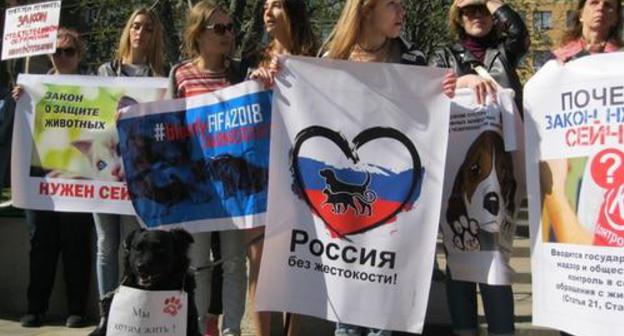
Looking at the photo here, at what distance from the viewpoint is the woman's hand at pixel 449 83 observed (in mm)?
4277

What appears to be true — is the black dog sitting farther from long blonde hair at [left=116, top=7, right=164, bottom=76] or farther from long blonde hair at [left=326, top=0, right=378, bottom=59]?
long blonde hair at [left=116, top=7, right=164, bottom=76]

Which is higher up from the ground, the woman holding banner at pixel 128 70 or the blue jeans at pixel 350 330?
the woman holding banner at pixel 128 70

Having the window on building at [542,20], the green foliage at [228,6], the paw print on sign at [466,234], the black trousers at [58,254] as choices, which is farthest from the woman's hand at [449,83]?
the window on building at [542,20]

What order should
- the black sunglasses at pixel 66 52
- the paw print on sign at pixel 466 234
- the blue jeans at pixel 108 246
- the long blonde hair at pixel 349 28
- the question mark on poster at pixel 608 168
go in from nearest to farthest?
the question mark on poster at pixel 608 168 → the paw print on sign at pixel 466 234 → the long blonde hair at pixel 349 28 → the blue jeans at pixel 108 246 → the black sunglasses at pixel 66 52

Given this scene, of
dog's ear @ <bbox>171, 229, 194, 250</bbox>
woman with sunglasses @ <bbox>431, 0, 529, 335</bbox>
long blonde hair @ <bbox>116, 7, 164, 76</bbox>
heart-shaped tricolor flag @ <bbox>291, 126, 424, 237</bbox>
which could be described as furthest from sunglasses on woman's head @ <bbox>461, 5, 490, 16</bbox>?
Result: long blonde hair @ <bbox>116, 7, 164, 76</bbox>

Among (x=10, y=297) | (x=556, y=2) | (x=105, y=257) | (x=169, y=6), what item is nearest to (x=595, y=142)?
(x=105, y=257)

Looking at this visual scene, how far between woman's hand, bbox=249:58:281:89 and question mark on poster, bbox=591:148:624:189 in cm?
168

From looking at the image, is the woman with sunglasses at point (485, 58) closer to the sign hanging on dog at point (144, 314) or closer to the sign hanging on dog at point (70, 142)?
the sign hanging on dog at point (144, 314)

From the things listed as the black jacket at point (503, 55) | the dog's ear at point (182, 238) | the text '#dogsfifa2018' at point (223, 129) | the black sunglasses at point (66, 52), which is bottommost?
the dog's ear at point (182, 238)

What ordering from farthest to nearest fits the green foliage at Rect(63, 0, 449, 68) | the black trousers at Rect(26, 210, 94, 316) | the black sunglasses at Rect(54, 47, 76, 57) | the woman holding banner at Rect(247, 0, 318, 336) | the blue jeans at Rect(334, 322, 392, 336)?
the green foliage at Rect(63, 0, 449, 68) < the black trousers at Rect(26, 210, 94, 316) < the black sunglasses at Rect(54, 47, 76, 57) < the woman holding banner at Rect(247, 0, 318, 336) < the blue jeans at Rect(334, 322, 392, 336)

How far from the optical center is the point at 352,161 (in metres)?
4.43

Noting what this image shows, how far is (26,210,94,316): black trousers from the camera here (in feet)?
21.3

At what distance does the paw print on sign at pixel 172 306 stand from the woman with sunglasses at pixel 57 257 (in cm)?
238

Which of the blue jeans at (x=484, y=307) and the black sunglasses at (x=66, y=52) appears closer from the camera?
the blue jeans at (x=484, y=307)
